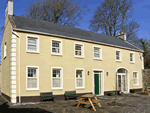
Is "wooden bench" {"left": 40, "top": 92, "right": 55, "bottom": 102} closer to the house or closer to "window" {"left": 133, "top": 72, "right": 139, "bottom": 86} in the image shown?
the house

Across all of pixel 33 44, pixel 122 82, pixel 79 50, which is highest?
pixel 33 44

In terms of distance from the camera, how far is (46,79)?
14.2 m

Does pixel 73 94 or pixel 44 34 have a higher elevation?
pixel 44 34

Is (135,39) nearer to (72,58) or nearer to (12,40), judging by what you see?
(72,58)

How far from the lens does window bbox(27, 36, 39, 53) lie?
13864 millimetres

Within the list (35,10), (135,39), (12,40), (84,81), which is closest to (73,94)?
(84,81)

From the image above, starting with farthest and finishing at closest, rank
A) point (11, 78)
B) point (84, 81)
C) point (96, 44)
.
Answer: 1. point (96, 44)
2. point (84, 81)
3. point (11, 78)

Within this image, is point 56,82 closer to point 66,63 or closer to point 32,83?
point 66,63

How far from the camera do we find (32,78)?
13.6 m

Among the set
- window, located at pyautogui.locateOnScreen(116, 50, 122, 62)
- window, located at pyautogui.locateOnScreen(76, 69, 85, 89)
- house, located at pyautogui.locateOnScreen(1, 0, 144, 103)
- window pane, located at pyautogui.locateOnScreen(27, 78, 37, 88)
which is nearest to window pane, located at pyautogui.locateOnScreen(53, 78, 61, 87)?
house, located at pyautogui.locateOnScreen(1, 0, 144, 103)

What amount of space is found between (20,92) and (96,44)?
8932 mm

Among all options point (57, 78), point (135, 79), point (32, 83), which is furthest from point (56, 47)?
point (135, 79)

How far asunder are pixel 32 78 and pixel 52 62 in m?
2.16

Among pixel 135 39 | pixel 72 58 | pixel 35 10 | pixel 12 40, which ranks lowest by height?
pixel 72 58
